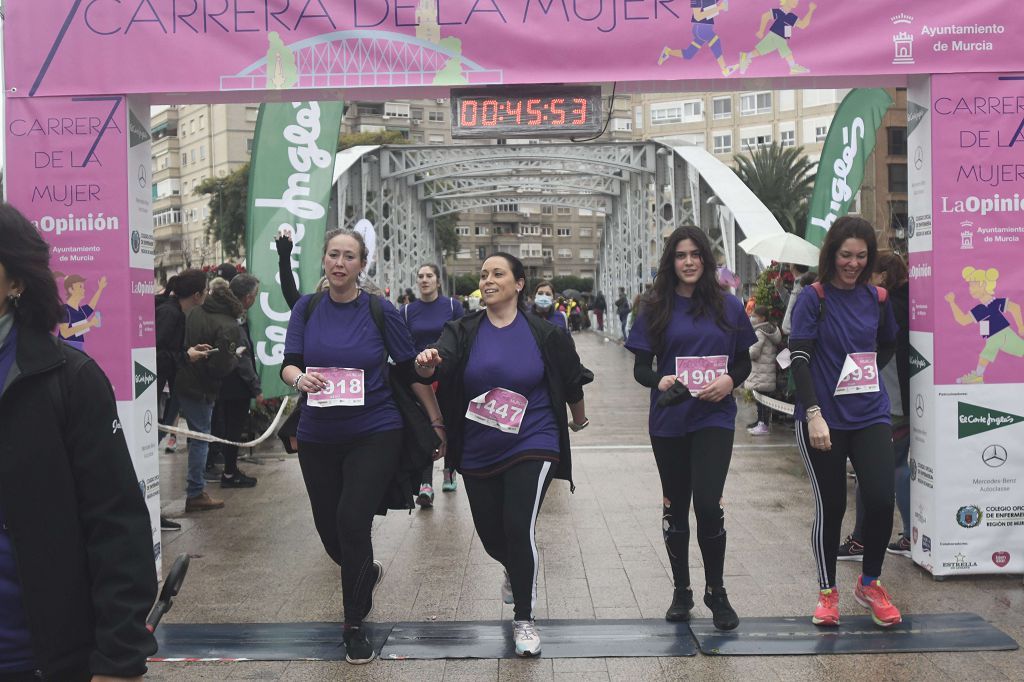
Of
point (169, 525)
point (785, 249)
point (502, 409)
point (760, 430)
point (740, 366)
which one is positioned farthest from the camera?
point (760, 430)

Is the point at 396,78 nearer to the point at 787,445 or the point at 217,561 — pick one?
the point at 217,561

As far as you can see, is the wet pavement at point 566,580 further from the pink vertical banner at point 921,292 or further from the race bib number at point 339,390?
the pink vertical banner at point 921,292

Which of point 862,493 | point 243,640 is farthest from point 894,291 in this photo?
point 243,640

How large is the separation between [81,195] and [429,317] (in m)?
3.27

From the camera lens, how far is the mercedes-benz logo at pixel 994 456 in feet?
20.8

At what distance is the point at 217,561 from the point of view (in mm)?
7105

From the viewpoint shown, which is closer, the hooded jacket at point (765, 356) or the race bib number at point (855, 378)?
the race bib number at point (855, 378)

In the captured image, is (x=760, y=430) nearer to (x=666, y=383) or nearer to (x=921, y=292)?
(x=921, y=292)

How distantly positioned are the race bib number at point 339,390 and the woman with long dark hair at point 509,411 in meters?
0.30

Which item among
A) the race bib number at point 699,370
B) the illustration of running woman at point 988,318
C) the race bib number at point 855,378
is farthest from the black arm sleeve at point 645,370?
the illustration of running woman at point 988,318

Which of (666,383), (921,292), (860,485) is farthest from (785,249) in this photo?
(666,383)

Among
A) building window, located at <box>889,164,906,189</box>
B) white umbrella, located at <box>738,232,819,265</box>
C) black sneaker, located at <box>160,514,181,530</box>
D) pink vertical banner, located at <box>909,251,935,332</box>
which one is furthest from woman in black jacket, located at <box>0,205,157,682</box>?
building window, located at <box>889,164,906,189</box>

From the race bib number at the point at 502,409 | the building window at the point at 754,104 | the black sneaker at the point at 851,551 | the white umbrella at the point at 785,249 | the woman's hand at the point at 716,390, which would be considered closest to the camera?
the race bib number at the point at 502,409

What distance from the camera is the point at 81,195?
6363mm
